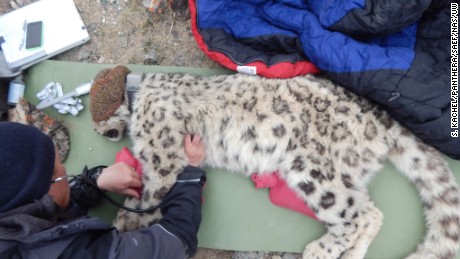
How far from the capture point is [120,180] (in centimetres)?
302

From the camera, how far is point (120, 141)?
352 cm

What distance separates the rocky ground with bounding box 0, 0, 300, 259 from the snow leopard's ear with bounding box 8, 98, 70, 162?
699 millimetres

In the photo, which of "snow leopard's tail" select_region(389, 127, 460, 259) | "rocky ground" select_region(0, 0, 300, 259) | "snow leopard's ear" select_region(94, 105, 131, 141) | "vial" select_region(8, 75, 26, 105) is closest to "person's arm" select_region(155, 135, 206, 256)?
"snow leopard's ear" select_region(94, 105, 131, 141)

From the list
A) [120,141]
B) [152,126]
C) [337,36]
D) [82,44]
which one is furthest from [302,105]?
[82,44]

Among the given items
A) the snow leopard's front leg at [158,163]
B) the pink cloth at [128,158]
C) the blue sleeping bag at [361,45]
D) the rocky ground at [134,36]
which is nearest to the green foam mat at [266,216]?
the pink cloth at [128,158]

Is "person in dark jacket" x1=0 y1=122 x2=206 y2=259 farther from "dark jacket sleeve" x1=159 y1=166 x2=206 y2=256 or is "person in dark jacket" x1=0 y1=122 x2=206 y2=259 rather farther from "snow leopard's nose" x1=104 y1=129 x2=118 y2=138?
"snow leopard's nose" x1=104 y1=129 x2=118 y2=138

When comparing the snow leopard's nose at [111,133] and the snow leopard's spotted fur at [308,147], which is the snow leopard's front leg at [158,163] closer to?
the snow leopard's spotted fur at [308,147]

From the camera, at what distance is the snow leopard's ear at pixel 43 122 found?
336cm

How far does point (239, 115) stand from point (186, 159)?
1.78 feet

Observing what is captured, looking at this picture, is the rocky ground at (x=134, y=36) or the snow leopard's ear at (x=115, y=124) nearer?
the snow leopard's ear at (x=115, y=124)

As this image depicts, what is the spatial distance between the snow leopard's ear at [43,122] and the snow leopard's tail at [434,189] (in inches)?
110

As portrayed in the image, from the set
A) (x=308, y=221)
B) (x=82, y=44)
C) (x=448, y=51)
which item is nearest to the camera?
(x=448, y=51)

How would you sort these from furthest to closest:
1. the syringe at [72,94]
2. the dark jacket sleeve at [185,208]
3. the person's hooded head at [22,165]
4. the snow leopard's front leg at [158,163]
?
1. the syringe at [72,94]
2. the snow leopard's front leg at [158,163]
3. the dark jacket sleeve at [185,208]
4. the person's hooded head at [22,165]

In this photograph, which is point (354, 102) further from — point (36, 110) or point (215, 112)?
point (36, 110)
